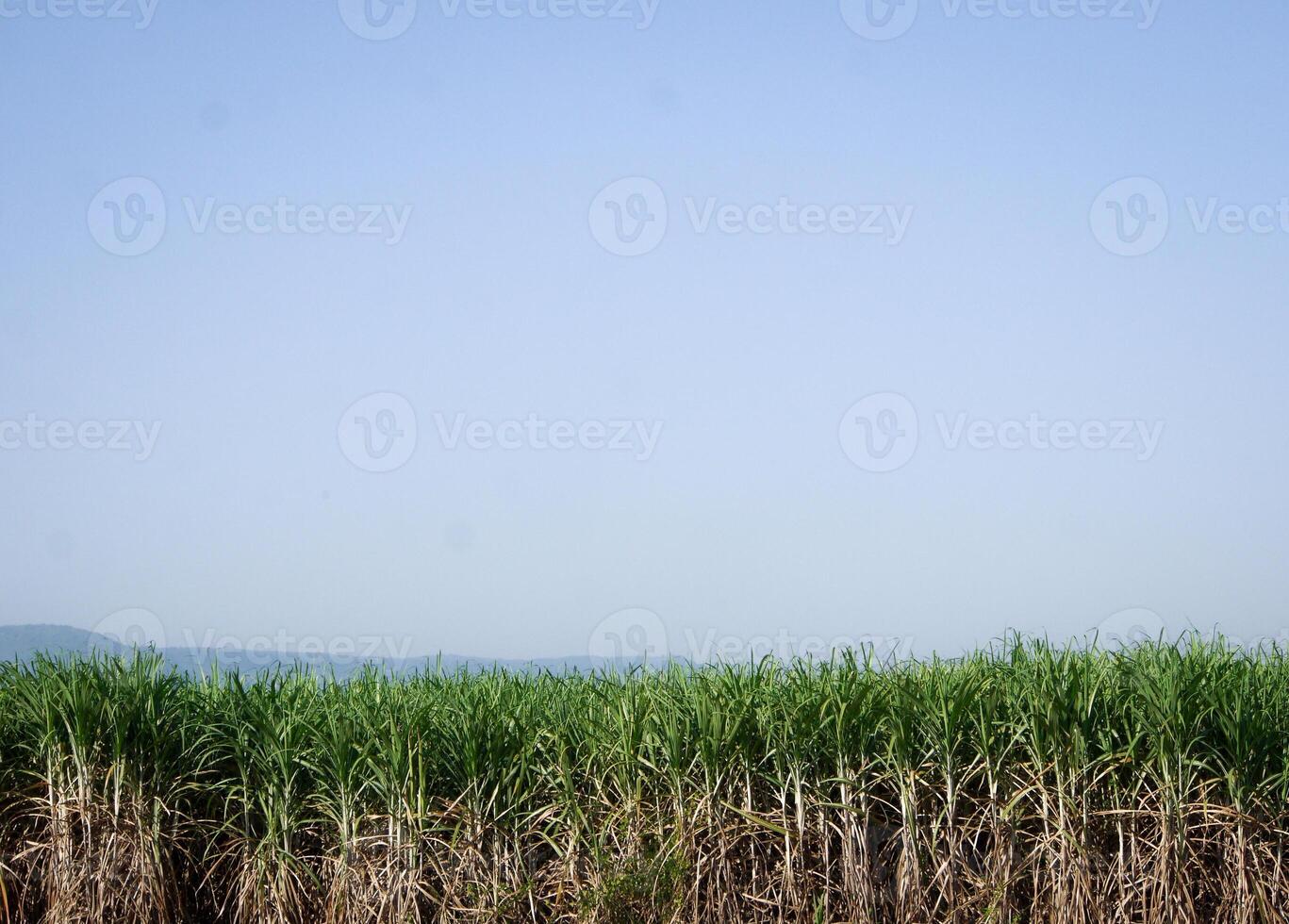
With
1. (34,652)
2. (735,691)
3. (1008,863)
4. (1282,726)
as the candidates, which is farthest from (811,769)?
(34,652)

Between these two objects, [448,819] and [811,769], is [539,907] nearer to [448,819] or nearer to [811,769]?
[448,819]

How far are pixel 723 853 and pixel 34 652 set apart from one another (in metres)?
4.15

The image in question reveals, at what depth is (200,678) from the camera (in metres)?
6.64

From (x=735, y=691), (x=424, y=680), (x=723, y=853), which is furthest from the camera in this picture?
(x=424, y=680)

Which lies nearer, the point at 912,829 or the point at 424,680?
the point at 912,829

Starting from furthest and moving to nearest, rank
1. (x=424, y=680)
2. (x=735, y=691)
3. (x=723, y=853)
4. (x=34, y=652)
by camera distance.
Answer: (x=424, y=680) < (x=34, y=652) < (x=735, y=691) < (x=723, y=853)

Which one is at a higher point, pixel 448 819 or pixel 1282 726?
pixel 1282 726

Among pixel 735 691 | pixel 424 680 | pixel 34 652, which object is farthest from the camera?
pixel 424 680

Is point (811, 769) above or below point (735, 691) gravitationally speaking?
below

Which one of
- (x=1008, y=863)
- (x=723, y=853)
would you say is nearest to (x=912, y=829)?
(x=1008, y=863)

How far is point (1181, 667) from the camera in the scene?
583cm

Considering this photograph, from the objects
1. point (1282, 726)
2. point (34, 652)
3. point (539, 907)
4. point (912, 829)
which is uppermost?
point (34, 652)

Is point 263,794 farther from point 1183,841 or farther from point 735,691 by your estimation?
point 1183,841

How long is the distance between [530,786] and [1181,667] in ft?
11.6
